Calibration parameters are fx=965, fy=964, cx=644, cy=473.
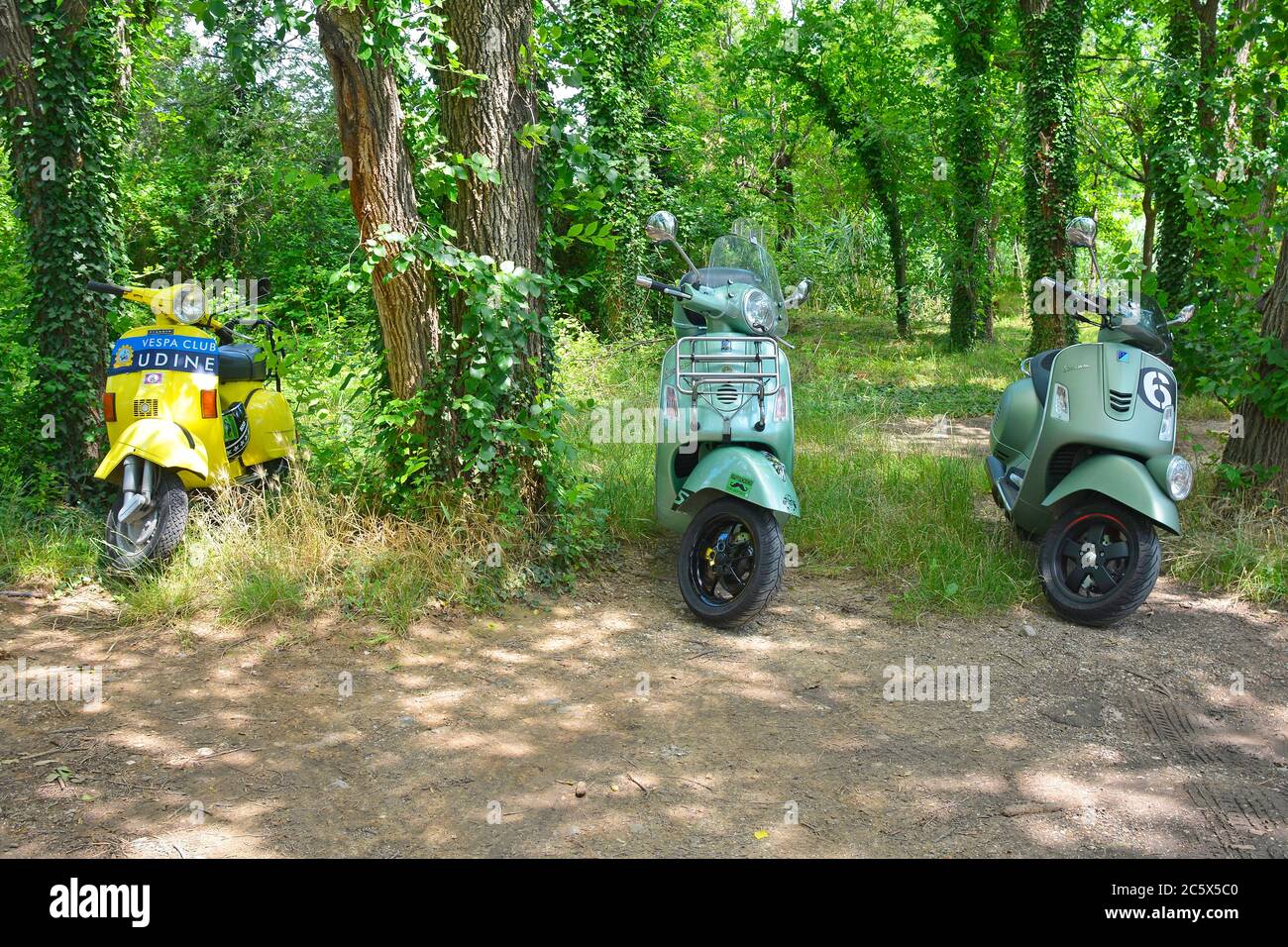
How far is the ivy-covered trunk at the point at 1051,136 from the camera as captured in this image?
11.5 meters

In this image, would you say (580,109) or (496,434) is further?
(580,109)

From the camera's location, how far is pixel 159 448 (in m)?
4.81

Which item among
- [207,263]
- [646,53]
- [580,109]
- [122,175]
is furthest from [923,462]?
[207,263]

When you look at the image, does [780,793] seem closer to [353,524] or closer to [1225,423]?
[353,524]

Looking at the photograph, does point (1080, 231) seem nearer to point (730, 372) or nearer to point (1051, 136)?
point (730, 372)

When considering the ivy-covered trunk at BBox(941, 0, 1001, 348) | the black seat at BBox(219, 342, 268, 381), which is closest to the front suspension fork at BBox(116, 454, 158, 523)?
the black seat at BBox(219, 342, 268, 381)

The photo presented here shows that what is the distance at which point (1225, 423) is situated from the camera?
28.9 ft

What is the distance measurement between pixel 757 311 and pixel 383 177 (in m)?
2.01

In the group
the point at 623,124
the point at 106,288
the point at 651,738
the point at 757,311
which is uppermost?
the point at 623,124

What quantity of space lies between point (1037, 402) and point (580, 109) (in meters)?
8.92

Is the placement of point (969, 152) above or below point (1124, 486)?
above

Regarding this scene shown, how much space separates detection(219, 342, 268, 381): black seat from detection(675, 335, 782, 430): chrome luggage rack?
98.3 inches

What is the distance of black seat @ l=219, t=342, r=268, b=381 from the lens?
548 cm

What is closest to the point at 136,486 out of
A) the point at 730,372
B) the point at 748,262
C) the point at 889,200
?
the point at 730,372
